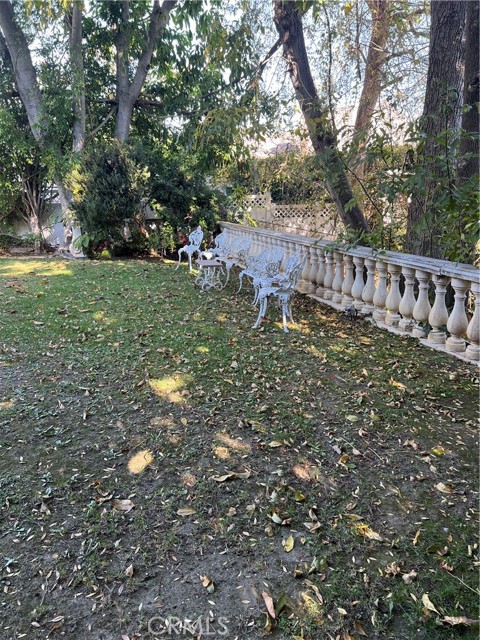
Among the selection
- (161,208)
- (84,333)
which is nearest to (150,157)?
(161,208)

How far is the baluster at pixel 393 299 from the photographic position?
452 centimetres

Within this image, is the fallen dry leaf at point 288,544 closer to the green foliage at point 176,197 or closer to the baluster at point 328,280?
the baluster at point 328,280

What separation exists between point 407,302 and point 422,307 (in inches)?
8.5

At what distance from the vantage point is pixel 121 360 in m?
4.00

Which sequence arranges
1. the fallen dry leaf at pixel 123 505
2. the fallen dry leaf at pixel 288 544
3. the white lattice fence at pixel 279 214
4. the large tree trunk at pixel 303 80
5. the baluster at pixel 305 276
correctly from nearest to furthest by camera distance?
the fallen dry leaf at pixel 288 544 < the fallen dry leaf at pixel 123 505 < the large tree trunk at pixel 303 80 < the baluster at pixel 305 276 < the white lattice fence at pixel 279 214

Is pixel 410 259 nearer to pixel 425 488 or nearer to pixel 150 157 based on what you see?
pixel 425 488

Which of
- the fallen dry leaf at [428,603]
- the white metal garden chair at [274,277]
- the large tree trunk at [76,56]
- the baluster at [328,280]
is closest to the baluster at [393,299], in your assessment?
the white metal garden chair at [274,277]

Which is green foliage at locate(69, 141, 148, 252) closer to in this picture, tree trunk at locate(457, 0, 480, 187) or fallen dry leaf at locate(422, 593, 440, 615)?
tree trunk at locate(457, 0, 480, 187)

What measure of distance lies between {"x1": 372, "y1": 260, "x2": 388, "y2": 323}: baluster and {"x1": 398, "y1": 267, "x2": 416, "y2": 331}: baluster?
1.00 ft

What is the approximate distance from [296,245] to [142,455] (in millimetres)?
4665

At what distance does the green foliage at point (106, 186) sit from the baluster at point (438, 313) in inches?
287

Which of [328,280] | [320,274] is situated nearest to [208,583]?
[328,280]

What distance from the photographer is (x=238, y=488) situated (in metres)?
2.31

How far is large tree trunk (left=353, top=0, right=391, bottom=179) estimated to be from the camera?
6.93 meters
